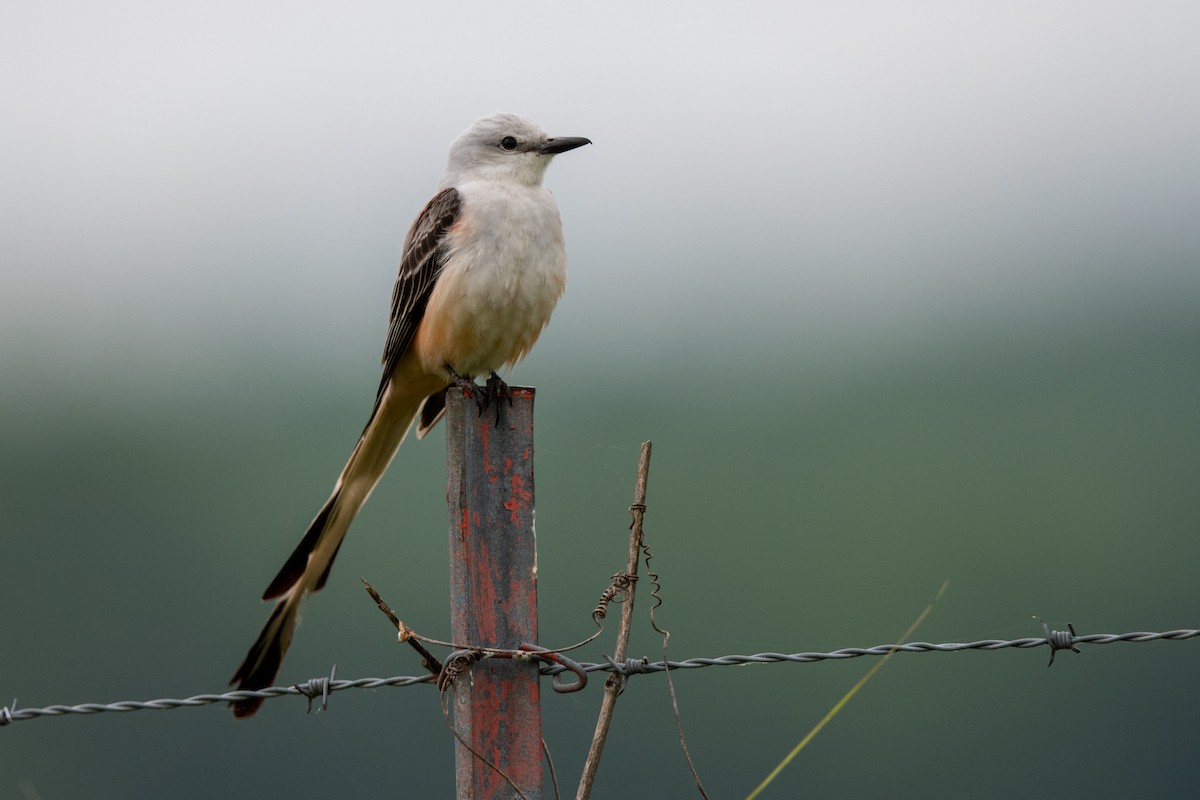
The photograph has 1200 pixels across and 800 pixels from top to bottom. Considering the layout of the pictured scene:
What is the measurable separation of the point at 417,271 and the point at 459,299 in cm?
31

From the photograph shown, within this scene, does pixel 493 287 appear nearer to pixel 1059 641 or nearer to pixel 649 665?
pixel 649 665

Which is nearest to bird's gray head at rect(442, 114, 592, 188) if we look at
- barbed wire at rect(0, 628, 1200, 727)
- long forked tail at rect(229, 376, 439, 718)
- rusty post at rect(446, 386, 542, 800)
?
long forked tail at rect(229, 376, 439, 718)

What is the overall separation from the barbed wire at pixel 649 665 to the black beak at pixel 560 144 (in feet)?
7.59

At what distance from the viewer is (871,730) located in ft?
136

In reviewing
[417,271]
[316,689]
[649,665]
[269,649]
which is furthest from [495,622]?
[417,271]

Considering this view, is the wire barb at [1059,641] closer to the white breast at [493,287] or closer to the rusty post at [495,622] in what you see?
the rusty post at [495,622]

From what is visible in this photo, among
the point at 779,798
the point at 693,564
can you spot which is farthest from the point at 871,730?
the point at 693,564

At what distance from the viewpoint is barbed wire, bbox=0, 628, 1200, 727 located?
3.04 m

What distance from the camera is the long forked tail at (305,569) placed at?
383 cm

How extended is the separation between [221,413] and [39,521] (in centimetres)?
2145

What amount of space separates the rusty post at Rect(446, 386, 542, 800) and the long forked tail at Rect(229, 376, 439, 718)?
77cm

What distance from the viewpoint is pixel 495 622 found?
9.80 ft

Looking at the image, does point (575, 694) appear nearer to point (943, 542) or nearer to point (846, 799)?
point (846, 799)

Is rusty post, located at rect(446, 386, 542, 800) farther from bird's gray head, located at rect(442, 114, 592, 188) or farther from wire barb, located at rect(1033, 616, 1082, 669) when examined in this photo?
bird's gray head, located at rect(442, 114, 592, 188)
